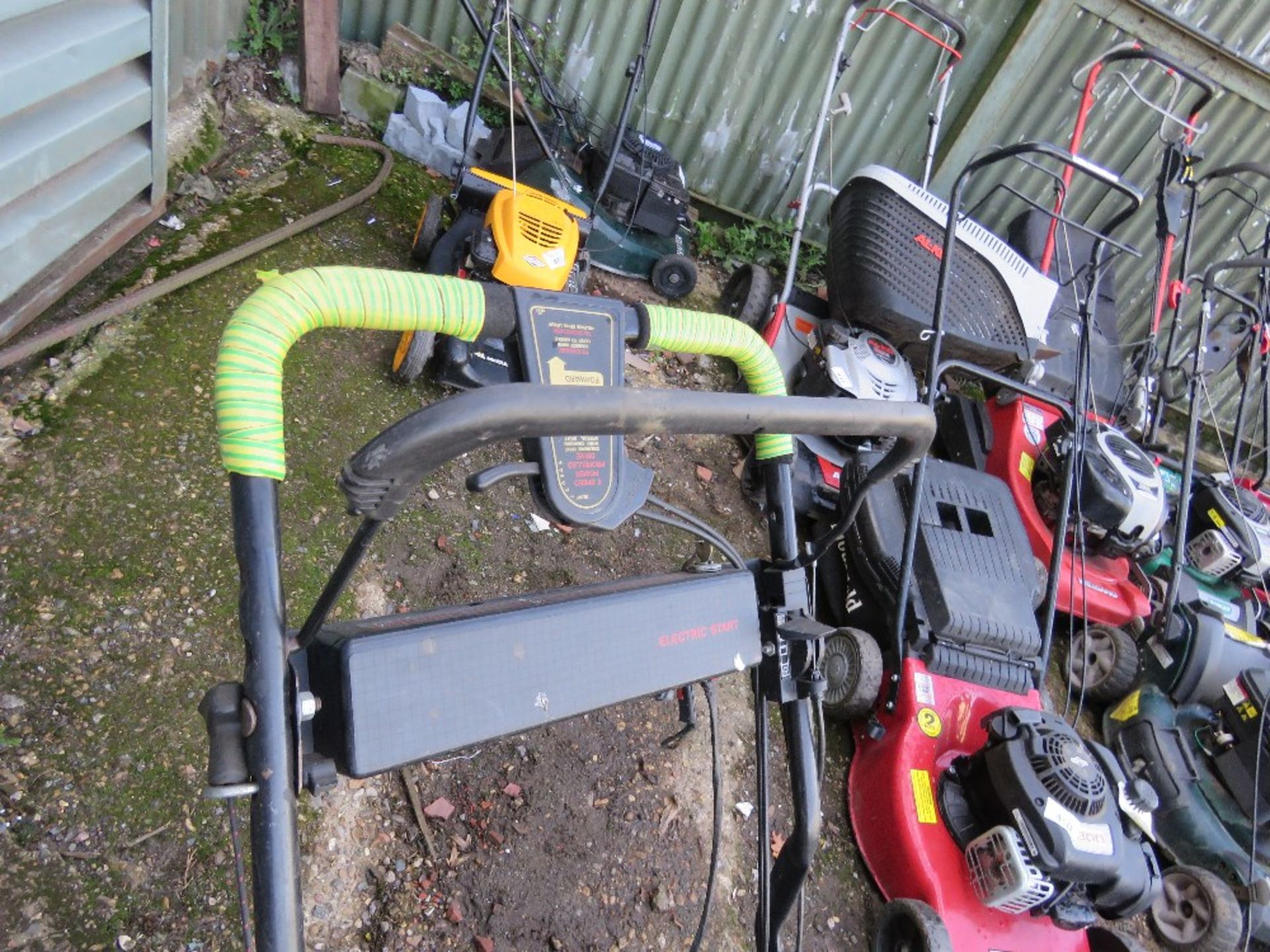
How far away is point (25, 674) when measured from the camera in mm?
1573

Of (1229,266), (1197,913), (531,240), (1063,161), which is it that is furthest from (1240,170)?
(531,240)

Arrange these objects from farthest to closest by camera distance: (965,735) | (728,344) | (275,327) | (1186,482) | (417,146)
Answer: (417,146) → (1186,482) → (965,735) → (728,344) → (275,327)

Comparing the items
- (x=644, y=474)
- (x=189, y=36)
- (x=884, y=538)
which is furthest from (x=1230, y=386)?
(x=189, y=36)

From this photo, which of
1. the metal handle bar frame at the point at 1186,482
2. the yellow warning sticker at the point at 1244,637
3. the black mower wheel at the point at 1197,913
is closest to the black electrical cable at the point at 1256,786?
the black mower wheel at the point at 1197,913

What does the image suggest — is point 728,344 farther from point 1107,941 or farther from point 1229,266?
point 1229,266

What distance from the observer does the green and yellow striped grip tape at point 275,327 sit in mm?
831

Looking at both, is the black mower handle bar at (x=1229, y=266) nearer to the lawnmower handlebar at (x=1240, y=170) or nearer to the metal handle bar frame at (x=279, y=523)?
the lawnmower handlebar at (x=1240, y=170)

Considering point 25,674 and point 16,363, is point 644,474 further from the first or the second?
point 16,363

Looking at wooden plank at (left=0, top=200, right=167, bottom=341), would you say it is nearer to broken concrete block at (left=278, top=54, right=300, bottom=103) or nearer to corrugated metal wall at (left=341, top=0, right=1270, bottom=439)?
broken concrete block at (left=278, top=54, right=300, bottom=103)

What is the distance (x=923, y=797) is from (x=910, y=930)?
1.04 feet

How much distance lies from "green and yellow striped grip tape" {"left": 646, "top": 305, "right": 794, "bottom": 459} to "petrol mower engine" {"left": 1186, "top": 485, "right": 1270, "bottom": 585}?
2.67 meters

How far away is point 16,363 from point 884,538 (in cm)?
232

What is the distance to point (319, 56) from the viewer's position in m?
3.21

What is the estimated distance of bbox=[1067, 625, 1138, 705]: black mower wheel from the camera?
2.88 meters
